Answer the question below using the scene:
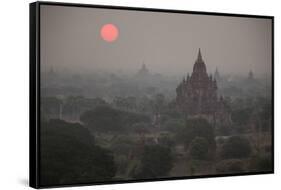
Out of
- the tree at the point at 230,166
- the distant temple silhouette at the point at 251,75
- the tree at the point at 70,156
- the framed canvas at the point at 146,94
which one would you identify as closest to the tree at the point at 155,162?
the framed canvas at the point at 146,94

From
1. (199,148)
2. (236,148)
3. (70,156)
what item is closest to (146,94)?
(199,148)

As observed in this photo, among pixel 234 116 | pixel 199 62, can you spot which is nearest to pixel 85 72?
pixel 199 62

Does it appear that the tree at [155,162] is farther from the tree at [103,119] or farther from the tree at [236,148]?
the tree at [236,148]

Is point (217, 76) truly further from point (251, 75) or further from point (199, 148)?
point (199, 148)

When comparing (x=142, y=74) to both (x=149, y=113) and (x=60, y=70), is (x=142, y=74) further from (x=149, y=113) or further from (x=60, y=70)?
(x=60, y=70)

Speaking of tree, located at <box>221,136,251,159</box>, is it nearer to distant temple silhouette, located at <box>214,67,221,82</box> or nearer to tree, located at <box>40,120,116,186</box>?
distant temple silhouette, located at <box>214,67,221,82</box>
